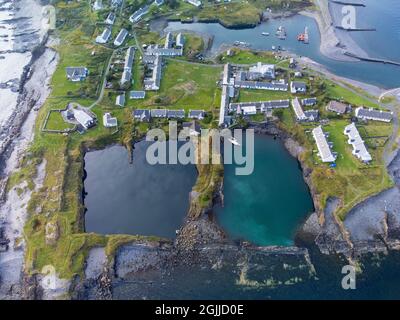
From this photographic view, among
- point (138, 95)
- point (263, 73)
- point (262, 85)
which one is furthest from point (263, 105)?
point (138, 95)

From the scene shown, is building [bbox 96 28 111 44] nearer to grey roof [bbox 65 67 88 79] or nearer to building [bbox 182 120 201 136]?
grey roof [bbox 65 67 88 79]

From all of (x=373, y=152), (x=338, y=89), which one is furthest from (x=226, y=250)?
(x=338, y=89)

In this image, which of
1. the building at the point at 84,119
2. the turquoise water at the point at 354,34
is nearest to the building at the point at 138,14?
the turquoise water at the point at 354,34


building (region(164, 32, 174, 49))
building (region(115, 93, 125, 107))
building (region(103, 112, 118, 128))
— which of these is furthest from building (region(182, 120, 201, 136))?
building (region(164, 32, 174, 49))

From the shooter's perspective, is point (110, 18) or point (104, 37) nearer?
point (104, 37)

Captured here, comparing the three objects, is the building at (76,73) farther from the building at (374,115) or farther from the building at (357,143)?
the building at (374,115)

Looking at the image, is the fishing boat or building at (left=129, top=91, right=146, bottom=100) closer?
building at (left=129, top=91, right=146, bottom=100)

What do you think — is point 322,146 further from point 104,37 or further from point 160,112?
point 104,37
